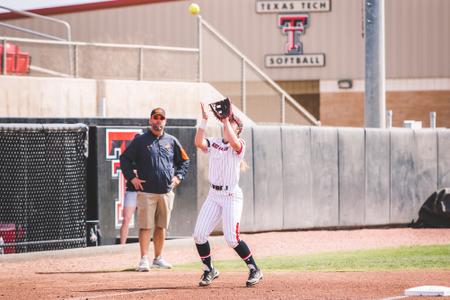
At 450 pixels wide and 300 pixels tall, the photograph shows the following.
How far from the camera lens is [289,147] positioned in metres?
18.0

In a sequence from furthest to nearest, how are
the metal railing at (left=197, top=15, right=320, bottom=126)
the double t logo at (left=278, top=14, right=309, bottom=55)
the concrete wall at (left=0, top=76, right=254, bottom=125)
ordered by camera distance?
the double t logo at (left=278, top=14, right=309, bottom=55) < the metal railing at (left=197, top=15, right=320, bottom=126) < the concrete wall at (left=0, top=76, right=254, bottom=125)

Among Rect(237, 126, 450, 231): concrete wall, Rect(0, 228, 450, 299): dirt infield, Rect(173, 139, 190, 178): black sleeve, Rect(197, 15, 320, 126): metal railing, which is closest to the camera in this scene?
Rect(0, 228, 450, 299): dirt infield

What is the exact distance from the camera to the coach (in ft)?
41.3

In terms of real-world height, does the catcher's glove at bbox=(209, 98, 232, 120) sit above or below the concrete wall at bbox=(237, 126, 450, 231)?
above

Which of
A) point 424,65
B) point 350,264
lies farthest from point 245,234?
point 424,65

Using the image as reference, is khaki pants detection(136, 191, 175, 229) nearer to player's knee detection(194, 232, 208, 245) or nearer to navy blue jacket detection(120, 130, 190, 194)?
navy blue jacket detection(120, 130, 190, 194)

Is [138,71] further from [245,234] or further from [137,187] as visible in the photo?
[137,187]

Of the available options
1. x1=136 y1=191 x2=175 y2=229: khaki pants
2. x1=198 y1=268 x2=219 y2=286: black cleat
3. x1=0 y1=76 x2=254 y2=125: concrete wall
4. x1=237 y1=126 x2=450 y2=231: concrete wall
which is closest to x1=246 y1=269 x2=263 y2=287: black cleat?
x1=198 y1=268 x2=219 y2=286: black cleat

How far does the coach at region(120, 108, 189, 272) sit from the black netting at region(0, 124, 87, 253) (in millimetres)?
2206

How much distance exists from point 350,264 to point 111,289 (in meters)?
4.12

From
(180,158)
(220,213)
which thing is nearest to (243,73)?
(180,158)

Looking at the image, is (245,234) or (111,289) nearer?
(111,289)

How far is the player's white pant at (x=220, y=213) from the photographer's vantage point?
1038 centimetres

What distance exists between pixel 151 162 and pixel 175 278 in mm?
1691
